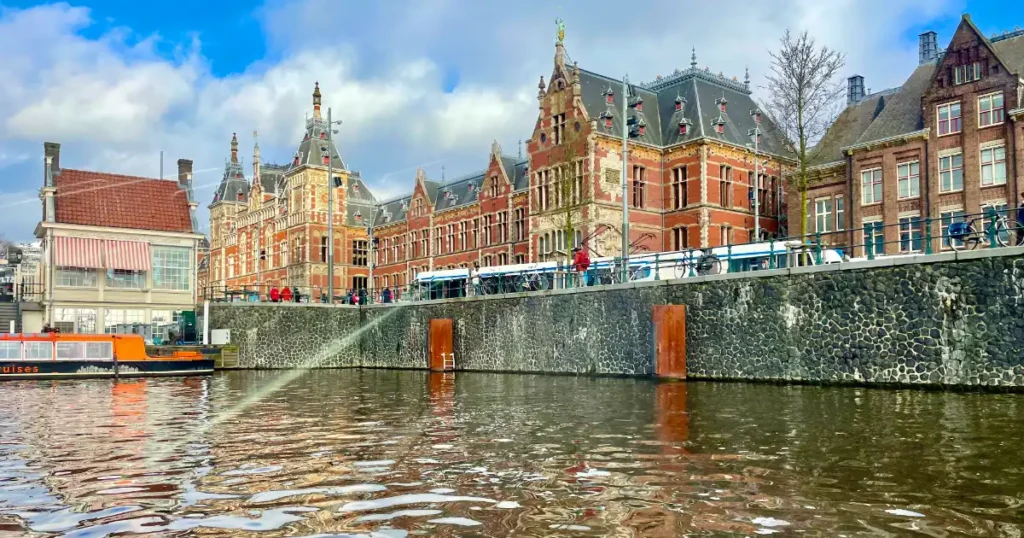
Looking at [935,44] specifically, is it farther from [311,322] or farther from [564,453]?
[564,453]

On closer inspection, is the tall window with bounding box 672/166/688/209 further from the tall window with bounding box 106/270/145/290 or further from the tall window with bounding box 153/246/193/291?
the tall window with bounding box 106/270/145/290

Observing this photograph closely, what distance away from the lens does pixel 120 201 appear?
137ft

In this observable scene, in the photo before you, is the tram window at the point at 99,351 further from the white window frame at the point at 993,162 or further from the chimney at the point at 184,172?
the white window frame at the point at 993,162

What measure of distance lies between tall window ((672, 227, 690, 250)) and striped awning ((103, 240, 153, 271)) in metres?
28.7

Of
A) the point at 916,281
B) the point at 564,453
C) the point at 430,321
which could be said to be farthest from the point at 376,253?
the point at 564,453

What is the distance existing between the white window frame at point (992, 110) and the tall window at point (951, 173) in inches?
67.8

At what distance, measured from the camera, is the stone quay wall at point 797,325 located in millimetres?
19469

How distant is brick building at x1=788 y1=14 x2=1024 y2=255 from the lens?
35.9m

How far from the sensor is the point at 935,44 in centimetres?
4447

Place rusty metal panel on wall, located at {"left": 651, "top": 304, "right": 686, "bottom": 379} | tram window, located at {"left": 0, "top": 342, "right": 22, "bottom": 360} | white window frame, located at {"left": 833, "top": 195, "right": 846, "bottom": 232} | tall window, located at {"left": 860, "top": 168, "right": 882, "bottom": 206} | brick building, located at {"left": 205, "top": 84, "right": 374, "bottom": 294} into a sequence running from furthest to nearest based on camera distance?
brick building, located at {"left": 205, "top": 84, "right": 374, "bottom": 294}
white window frame, located at {"left": 833, "top": 195, "right": 846, "bottom": 232}
tall window, located at {"left": 860, "top": 168, "right": 882, "bottom": 206}
tram window, located at {"left": 0, "top": 342, "right": 22, "bottom": 360}
rusty metal panel on wall, located at {"left": 651, "top": 304, "right": 686, "bottom": 379}

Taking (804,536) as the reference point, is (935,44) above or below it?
above

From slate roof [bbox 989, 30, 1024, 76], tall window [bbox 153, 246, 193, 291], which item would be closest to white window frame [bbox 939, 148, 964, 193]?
slate roof [bbox 989, 30, 1024, 76]

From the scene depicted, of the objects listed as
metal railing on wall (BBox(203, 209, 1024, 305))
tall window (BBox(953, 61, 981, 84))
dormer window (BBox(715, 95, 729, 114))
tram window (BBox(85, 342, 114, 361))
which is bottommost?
tram window (BBox(85, 342, 114, 361))

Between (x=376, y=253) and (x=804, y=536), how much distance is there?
72.0 meters
